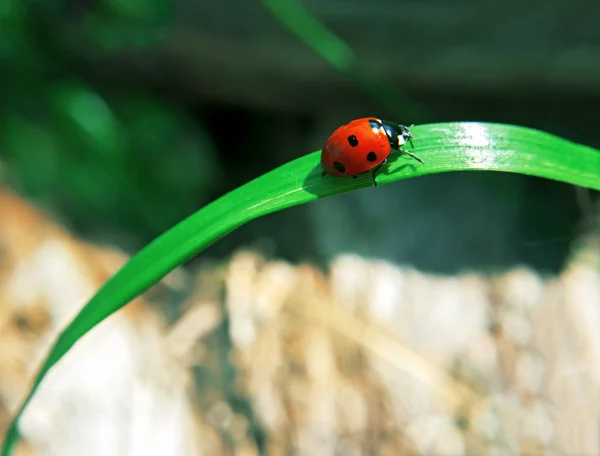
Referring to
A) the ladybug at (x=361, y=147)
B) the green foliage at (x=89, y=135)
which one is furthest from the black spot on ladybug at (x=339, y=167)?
the green foliage at (x=89, y=135)

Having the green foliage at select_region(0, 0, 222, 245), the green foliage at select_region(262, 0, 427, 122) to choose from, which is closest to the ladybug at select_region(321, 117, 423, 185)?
the green foliage at select_region(262, 0, 427, 122)

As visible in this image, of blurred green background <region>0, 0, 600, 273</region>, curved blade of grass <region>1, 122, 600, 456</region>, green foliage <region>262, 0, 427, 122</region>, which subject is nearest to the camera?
curved blade of grass <region>1, 122, 600, 456</region>

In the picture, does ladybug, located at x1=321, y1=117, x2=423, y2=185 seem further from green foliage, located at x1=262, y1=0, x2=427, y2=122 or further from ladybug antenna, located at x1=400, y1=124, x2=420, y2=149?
green foliage, located at x1=262, y1=0, x2=427, y2=122

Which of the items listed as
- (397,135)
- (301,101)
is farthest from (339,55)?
(397,135)

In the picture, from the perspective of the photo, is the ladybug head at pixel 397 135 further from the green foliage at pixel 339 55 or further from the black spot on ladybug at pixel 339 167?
the green foliage at pixel 339 55

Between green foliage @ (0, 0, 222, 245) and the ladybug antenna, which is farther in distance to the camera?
green foliage @ (0, 0, 222, 245)

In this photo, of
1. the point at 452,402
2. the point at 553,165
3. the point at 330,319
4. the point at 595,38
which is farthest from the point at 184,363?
the point at 595,38

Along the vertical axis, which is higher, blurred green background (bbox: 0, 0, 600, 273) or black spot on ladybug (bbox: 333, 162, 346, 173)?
blurred green background (bbox: 0, 0, 600, 273)

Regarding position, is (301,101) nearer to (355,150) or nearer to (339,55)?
(339,55)

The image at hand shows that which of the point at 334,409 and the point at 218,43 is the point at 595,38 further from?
the point at 334,409
